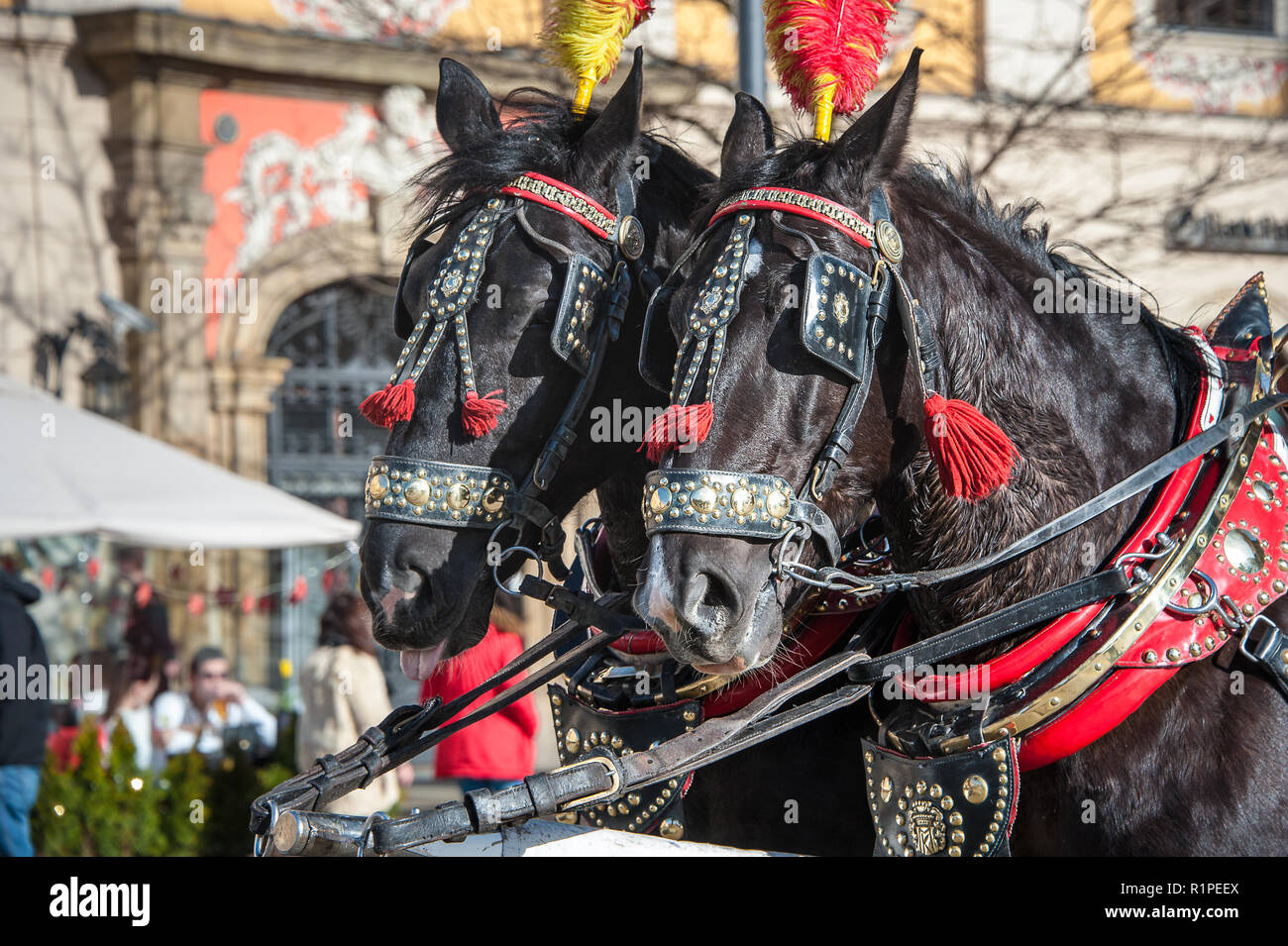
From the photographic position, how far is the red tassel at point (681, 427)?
2.18 metres

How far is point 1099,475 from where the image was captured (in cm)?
243

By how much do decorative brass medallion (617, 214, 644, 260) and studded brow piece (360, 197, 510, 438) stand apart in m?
0.26

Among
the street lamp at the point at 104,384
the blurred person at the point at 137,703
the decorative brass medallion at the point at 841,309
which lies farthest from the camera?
the street lamp at the point at 104,384

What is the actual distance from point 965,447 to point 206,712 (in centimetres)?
682

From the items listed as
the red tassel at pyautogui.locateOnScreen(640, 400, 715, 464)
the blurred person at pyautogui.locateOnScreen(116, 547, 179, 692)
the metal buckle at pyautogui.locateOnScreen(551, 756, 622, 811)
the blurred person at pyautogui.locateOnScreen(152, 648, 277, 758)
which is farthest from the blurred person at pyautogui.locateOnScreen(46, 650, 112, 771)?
the red tassel at pyautogui.locateOnScreen(640, 400, 715, 464)

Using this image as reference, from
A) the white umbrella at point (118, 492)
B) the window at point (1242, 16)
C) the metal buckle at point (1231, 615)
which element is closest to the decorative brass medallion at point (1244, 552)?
the metal buckle at point (1231, 615)

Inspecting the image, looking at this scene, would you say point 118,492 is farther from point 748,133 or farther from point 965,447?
point 965,447

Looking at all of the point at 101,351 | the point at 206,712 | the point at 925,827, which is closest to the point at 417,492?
the point at 925,827

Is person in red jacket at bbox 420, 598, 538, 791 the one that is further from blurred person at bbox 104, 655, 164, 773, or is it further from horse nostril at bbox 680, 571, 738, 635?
horse nostril at bbox 680, 571, 738, 635

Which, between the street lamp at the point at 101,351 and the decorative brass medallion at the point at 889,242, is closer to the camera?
the decorative brass medallion at the point at 889,242

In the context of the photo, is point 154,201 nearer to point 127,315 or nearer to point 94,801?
point 127,315

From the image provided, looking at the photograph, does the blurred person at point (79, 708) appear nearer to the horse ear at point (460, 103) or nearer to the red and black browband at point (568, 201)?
the horse ear at point (460, 103)

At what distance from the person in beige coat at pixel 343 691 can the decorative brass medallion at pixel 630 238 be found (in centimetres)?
384
